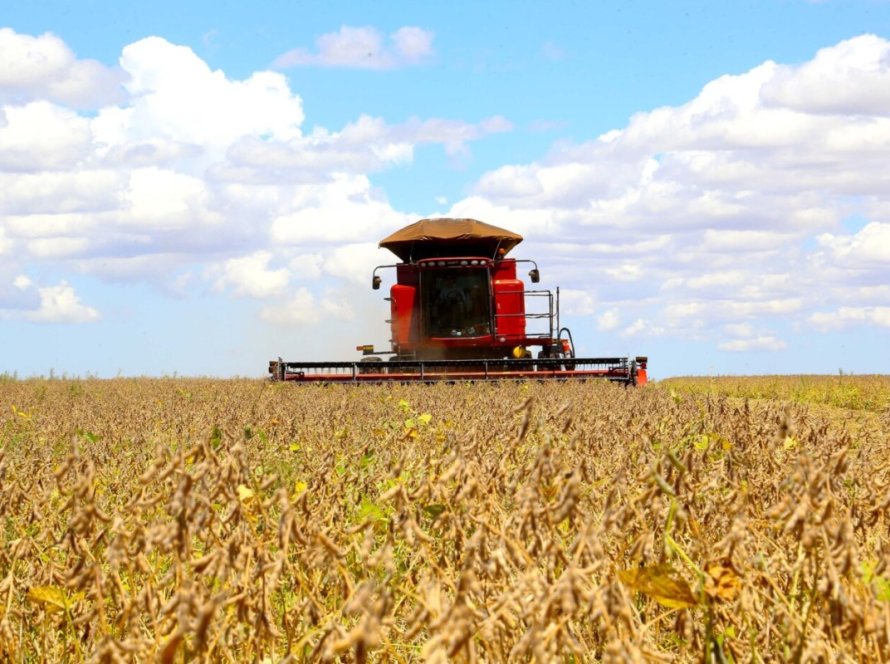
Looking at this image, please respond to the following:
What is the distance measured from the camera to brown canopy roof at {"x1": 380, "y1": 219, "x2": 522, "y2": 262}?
18266mm

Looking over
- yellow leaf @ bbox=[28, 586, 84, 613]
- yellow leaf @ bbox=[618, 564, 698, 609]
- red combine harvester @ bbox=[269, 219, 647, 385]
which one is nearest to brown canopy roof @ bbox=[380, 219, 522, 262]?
red combine harvester @ bbox=[269, 219, 647, 385]

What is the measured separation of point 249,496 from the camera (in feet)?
9.12

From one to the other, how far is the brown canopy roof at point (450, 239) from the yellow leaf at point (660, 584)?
16428mm

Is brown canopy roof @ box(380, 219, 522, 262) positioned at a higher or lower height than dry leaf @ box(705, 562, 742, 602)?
higher

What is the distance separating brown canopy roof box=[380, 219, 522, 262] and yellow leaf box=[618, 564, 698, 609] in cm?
1643

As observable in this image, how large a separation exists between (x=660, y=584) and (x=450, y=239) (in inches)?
649

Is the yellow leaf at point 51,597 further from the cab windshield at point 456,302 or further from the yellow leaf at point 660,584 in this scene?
the cab windshield at point 456,302

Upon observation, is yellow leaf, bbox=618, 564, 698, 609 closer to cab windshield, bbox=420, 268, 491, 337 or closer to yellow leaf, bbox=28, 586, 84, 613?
yellow leaf, bbox=28, 586, 84, 613

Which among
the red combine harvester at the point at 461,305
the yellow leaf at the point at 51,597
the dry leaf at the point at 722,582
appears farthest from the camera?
the red combine harvester at the point at 461,305

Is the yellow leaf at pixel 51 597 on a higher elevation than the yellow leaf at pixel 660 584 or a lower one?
lower

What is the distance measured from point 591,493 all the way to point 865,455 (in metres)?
1.54

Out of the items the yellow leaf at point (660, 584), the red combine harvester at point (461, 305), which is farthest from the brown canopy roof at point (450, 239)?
the yellow leaf at point (660, 584)

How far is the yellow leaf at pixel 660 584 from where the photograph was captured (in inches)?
73.5

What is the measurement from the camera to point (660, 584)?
1.88 metres
